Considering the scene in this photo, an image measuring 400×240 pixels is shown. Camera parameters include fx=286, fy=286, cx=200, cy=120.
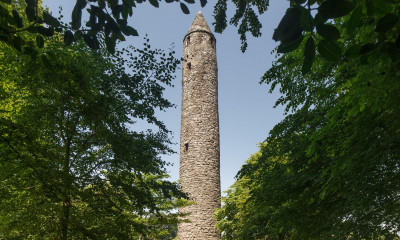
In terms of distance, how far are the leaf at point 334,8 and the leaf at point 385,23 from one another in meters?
0.11

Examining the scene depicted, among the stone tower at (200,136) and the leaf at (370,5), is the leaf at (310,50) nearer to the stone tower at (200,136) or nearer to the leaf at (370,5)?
the leaf at (370,5)

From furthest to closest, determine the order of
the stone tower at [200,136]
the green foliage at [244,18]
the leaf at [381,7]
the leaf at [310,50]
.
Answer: the stone tower at [200,136], the green foliage at [244,18], the leaf at [310,50], the leaf at [381,7]

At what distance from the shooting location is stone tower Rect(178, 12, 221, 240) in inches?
462

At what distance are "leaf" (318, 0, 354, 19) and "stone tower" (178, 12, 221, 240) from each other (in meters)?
10.2

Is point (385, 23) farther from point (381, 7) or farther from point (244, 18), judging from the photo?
point (244, 18)

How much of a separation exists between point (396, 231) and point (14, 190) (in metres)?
5.90

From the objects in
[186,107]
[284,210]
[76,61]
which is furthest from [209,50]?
[284,210]

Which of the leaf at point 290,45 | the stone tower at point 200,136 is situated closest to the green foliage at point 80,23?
the leaf at point 290,45

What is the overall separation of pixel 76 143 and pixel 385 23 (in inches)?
231

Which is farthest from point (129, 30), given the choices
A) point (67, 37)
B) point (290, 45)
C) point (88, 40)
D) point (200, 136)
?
point (200, 136)

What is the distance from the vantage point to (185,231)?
1164 cm

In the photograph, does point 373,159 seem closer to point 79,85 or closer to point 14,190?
point 79,85

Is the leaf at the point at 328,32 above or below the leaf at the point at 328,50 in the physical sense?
above

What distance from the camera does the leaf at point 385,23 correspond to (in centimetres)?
86
